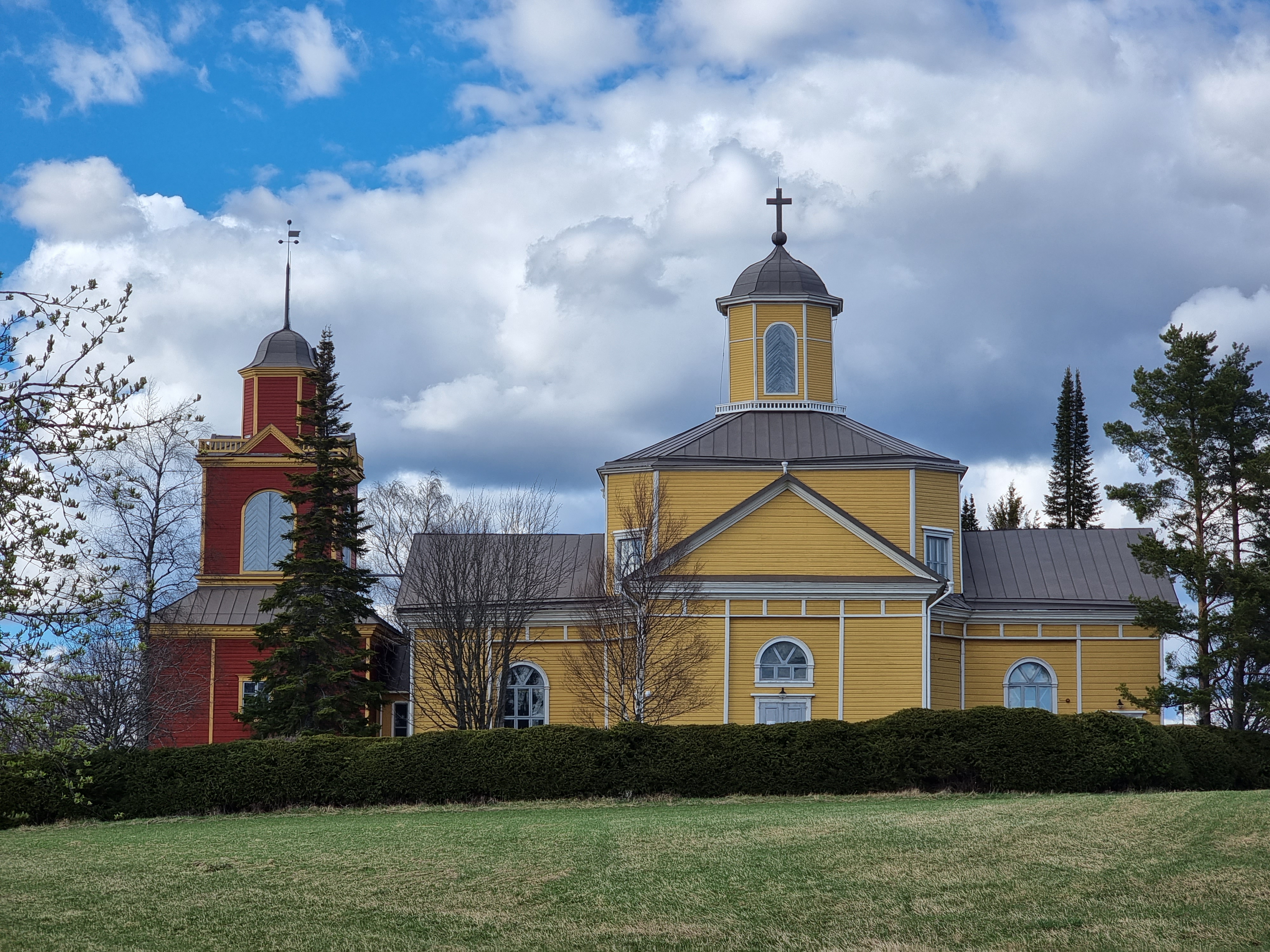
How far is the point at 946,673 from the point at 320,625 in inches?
578

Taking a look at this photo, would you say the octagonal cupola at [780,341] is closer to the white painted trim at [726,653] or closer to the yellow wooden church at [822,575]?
the yellow wooden church at [822,575]

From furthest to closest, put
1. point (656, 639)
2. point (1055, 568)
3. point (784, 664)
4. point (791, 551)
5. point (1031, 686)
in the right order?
point (1055, 568) < point (1031, 686) < point (791, 551) < point (784, 664) < point (656, 639)

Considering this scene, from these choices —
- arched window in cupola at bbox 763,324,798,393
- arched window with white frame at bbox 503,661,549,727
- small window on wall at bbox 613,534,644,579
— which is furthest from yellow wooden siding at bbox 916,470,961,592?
arched window with white frame at bbox 503,661,549,727

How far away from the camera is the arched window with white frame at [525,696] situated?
33.5 meters

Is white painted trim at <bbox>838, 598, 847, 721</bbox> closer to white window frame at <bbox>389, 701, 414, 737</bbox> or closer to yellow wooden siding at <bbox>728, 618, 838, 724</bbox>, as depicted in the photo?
yellow wooden siding at <bbox>728, 618, 838, 724</bbox>

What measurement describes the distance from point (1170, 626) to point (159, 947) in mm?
25423

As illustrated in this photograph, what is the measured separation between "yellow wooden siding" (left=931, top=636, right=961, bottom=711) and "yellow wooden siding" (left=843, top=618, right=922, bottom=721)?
279 cm

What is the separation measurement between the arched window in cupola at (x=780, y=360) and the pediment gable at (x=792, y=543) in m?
6.72

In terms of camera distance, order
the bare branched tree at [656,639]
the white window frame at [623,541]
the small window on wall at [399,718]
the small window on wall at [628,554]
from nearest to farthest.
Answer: the bare branched tree at [656,639], the white window frame at [623,541], the small window on wall at [628,554], the small window on wall at [399,718]

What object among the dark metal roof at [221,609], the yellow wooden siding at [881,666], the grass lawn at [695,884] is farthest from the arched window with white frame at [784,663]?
the dark metal roof at [221,609]

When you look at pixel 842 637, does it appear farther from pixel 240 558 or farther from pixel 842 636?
pixel 240 558

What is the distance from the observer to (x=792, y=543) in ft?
101

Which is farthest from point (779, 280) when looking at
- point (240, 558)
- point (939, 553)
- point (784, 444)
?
point (240, 558)

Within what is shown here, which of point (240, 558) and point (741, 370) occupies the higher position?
point (741, 370)
